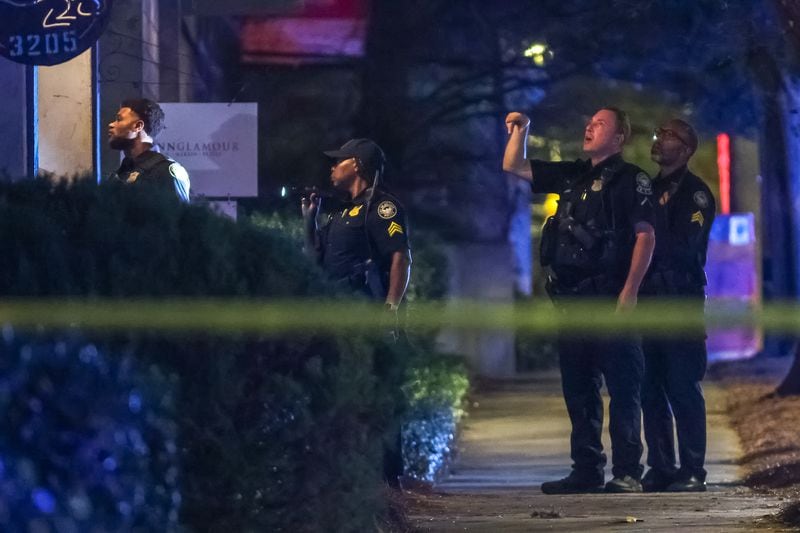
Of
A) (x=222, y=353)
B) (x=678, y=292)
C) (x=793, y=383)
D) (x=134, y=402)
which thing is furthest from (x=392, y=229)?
(x=793, y=383)

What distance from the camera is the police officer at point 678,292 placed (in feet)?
27.2

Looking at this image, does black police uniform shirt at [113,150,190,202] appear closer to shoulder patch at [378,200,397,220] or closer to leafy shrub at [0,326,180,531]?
shoulder patch at [378,200,397,220]

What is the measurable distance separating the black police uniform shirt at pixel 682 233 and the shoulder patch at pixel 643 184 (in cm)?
34

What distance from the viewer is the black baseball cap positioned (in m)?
7.79

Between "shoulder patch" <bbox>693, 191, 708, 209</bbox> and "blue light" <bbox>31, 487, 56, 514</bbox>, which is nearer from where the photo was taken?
"blue light" <bbox>31, 487, 56, 514</bbox>

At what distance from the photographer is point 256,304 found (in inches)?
195

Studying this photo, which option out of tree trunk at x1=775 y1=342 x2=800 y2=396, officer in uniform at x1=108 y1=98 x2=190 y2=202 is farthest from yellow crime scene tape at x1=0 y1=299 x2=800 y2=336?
tree trunk at x1=775 y1=342 x2=800 y2=396

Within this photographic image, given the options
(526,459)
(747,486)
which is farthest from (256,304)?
(526,459)

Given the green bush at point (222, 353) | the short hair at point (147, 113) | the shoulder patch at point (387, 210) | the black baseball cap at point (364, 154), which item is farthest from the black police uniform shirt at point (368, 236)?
the green bush at point (222, 353)

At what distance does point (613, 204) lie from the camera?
784cm

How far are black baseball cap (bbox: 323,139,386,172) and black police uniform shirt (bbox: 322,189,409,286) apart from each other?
0.19 meters

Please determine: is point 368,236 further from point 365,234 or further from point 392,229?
point 392,229

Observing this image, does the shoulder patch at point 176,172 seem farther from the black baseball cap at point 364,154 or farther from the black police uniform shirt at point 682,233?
the black police uniform shirt at point 682,233

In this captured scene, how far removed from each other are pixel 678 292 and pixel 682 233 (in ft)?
1.04
